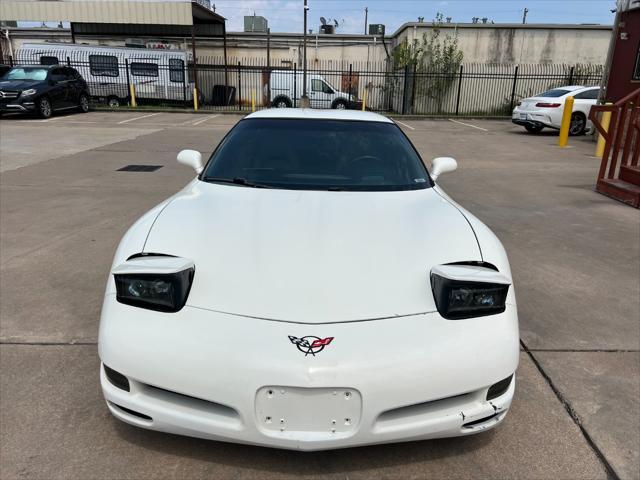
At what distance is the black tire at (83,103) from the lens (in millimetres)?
19141

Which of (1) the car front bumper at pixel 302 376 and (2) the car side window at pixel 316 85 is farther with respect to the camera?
(2) the car side window at pixel 316 85

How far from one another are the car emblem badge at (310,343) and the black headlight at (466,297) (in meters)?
0.51

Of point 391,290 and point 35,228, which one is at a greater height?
point 391,290

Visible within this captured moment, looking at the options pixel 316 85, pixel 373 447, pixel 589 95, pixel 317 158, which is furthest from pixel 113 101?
pixel 373 447

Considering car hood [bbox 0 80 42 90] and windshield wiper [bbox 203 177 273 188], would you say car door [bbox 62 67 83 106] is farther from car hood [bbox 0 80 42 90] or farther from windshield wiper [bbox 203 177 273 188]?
windshield wiper [bbox 203 177 273 188]

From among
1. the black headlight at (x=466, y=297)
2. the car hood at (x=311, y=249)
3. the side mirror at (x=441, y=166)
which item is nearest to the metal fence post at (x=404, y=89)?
the side mirror at (x=441, y=166)

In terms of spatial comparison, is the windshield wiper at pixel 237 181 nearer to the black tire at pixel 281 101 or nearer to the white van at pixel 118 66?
the black tire at pixel 281 101

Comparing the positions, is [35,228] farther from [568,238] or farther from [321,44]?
[321,44]

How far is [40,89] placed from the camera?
53.9 ft

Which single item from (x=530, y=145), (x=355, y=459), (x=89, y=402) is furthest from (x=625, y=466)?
(x=530, y=145)

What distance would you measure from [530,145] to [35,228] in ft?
41.5

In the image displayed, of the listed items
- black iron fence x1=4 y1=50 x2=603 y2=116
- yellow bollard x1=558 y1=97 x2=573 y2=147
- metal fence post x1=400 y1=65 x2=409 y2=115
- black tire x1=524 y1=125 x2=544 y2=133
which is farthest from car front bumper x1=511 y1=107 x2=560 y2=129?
metal fence post x1=400 y1=65 x2=409 y2=115

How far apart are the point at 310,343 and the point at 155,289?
689 mm

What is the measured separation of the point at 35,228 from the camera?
17.5 ft
